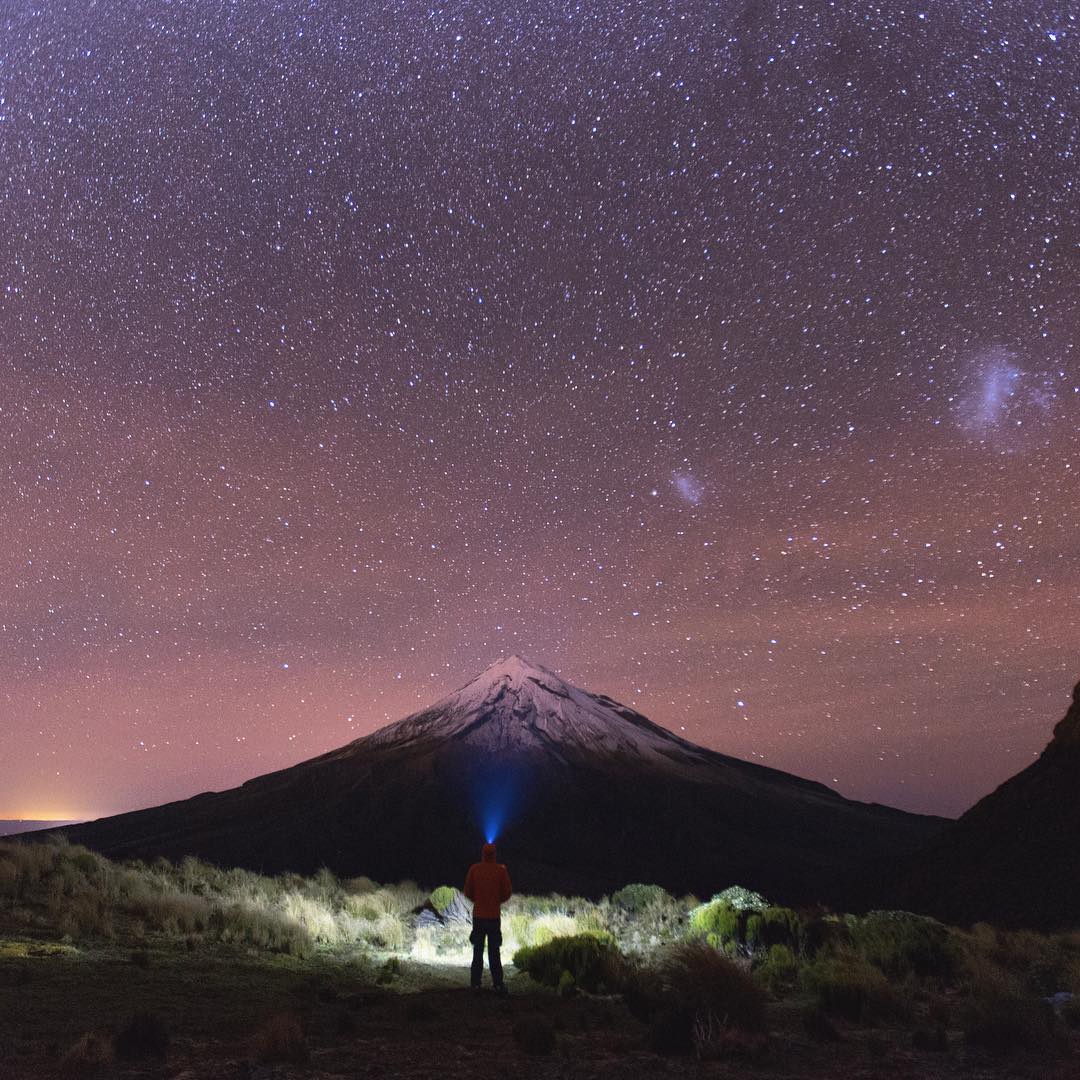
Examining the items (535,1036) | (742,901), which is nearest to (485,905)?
(535,1036)

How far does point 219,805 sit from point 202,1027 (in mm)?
83074

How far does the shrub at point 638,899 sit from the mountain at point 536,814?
18.8 m

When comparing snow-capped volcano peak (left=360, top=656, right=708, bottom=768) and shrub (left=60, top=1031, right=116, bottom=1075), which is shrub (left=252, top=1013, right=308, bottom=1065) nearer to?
shrub (left=60, top=1031, right=116, bottom=1075)

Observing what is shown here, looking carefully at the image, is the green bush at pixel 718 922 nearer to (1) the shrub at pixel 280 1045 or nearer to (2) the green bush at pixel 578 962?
(2) the green bush at pixel 578 962

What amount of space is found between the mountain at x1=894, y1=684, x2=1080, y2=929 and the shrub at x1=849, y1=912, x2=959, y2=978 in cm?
794

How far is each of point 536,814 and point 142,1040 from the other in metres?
67.9

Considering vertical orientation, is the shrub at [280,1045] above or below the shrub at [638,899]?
above

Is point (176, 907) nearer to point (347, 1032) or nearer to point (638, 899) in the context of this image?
point (347, 1032)

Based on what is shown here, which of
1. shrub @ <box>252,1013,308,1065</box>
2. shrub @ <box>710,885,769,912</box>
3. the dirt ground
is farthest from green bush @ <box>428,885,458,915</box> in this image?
shrub @ <box>252,1013,308,1065</box>

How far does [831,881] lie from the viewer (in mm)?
49469

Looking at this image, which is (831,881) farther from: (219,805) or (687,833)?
(219,805)

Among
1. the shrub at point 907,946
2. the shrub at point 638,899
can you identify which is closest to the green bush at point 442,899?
the shrub at point 638,899

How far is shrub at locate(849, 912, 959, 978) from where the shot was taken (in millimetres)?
12539

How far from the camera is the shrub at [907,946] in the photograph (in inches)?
494
